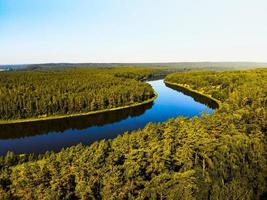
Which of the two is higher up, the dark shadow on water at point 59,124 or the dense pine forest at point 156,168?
the dense pine forest at point 156,168

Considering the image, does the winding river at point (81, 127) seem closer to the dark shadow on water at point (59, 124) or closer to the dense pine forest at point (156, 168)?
the dark shadow on water at point (59, 124)

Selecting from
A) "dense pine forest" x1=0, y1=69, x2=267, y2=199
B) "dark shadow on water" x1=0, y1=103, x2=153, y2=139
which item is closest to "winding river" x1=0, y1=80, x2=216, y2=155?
"dark shadow on water" x1=0, y1=103, x2=153, y2=139

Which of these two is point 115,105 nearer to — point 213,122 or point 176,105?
point 176,105

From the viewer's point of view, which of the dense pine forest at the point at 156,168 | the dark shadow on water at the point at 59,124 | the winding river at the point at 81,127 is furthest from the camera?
the dark shadow on water at the point at 59,124

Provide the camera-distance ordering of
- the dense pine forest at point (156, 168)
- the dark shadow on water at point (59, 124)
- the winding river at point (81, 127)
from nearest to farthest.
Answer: the dense pine forest at point (156, 168)
the winding river at point (81, 127)
the dark shadow on water at point (59, 124)

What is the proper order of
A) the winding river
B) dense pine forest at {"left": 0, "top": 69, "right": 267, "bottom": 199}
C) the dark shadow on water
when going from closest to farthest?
dense pine forest at {"left": 0, "top": 69, "right": 267, "bottom": 199}
the winding river
the dark shadow on water

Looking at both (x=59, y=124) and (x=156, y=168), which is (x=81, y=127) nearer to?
(x=59, y=124)

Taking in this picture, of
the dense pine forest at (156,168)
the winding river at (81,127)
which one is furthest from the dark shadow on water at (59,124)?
the dense pine forest at (156,168)

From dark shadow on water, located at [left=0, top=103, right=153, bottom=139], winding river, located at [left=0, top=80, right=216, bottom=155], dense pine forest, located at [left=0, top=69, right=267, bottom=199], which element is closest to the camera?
dense pine forest, located at [left=0, top=69, right=267, bottom=199]

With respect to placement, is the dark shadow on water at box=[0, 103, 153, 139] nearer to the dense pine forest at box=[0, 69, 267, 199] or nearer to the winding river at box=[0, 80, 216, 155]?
the winding river at box=[0, 80, 216, 155]
